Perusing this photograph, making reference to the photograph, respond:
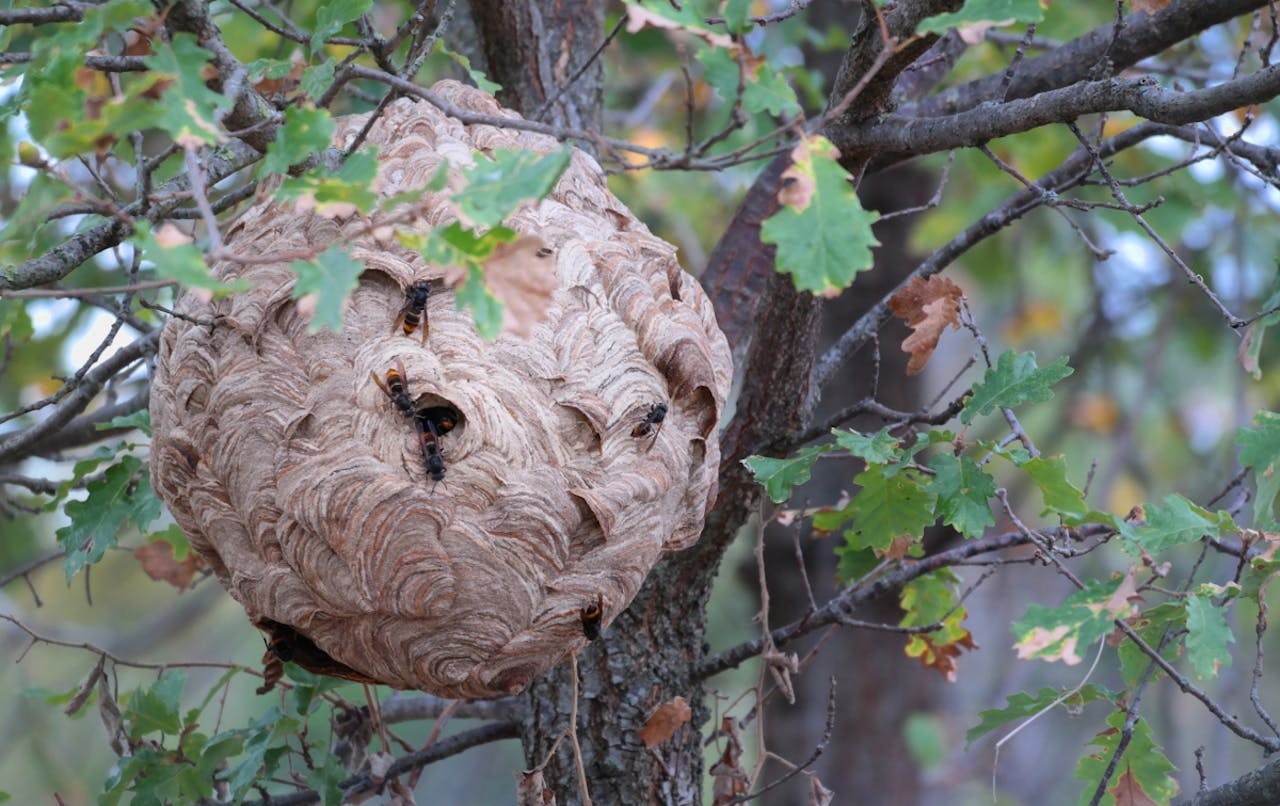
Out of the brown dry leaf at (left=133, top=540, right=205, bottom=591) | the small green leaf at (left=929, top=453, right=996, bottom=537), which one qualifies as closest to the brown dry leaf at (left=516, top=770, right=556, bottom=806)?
the small green leaf at (left=929, top=453, right=996, bottom=537)

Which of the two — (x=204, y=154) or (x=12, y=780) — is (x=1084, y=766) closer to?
(x=204, y=154)

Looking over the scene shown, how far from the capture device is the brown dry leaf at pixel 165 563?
3795mm

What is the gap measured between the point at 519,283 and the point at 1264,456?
1688 mm

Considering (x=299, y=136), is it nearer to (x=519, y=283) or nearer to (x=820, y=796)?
(x=519, y=283)

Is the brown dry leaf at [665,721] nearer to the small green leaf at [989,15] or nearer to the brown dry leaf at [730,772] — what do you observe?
the brown dry leaf at [730,772]

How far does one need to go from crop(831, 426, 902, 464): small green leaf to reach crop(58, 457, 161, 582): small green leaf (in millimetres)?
1651

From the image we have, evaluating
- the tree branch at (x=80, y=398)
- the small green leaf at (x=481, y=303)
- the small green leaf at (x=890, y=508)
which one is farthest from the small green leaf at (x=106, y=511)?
the small green leaf at (x=890, y=508)

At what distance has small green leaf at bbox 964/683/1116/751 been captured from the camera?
9.22 feet

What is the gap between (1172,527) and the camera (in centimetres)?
247

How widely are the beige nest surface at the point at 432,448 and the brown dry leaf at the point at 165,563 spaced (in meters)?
1.13

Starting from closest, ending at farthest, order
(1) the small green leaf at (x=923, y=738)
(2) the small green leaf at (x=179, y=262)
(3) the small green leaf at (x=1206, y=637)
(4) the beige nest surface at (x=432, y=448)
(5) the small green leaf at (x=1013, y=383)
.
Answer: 1. (2) the small green leaf at (x=179, y=262)
2. (3) the small green leaf at (x=1206, y=637)
3. (4) the beige nest surface at (x=432, y=448)
4. (5) the small green leaf at (x=1013, y=383)
5. (1) the small green leaf at (x=923, y=738)

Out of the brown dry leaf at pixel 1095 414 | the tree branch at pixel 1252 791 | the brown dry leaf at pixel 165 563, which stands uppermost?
the brown dry leaf at pixel 1095 414

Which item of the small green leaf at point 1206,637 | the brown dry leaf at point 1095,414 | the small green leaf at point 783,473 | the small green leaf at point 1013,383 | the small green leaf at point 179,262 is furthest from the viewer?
the brown dry leaf at point 1095,414

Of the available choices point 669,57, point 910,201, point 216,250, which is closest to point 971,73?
point 910,201
